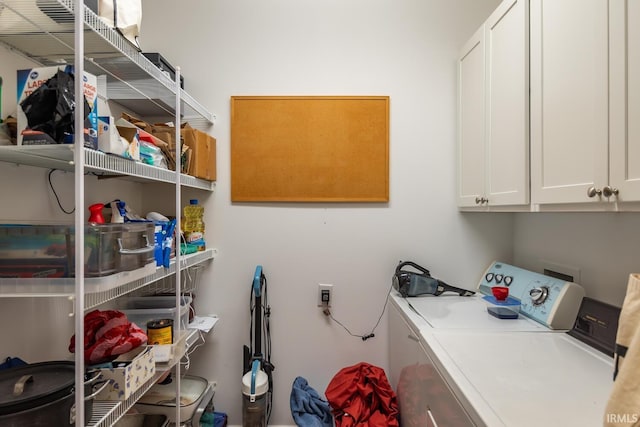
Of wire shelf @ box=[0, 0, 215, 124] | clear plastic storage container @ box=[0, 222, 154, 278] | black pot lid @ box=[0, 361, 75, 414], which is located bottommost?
black pot lid @ box=[0, 361, 75, 414]

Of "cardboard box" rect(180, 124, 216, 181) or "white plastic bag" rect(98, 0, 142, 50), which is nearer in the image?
"white plastic bag" rect(98, 0, 142, 50)

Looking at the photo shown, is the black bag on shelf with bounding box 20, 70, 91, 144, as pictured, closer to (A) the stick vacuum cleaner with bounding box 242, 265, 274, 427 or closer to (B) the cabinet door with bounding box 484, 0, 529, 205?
(A) the stick vacuum cleaner with bounding box 242, 265, 274, 427

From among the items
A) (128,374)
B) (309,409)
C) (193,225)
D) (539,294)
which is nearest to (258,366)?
(309,409)

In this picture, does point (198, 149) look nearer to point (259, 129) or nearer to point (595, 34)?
point (259, 129)

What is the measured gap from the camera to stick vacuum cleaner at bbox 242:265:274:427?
1.73 m

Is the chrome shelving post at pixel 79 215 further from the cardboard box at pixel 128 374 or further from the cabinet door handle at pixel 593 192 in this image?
the cabinet door handle at pixel 593 192

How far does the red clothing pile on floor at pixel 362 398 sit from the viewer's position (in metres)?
1.61

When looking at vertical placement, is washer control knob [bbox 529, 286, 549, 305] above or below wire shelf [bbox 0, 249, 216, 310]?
below

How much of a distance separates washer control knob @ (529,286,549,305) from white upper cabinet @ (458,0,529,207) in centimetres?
45

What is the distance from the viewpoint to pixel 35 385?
882mm

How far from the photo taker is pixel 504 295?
1581 mm

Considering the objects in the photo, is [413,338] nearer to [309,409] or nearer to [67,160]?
[309,409]

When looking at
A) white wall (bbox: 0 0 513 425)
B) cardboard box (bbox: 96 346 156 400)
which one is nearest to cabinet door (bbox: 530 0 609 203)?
white wall (bbox: 0 0 513 425)

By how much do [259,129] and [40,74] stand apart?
3.70 feet
